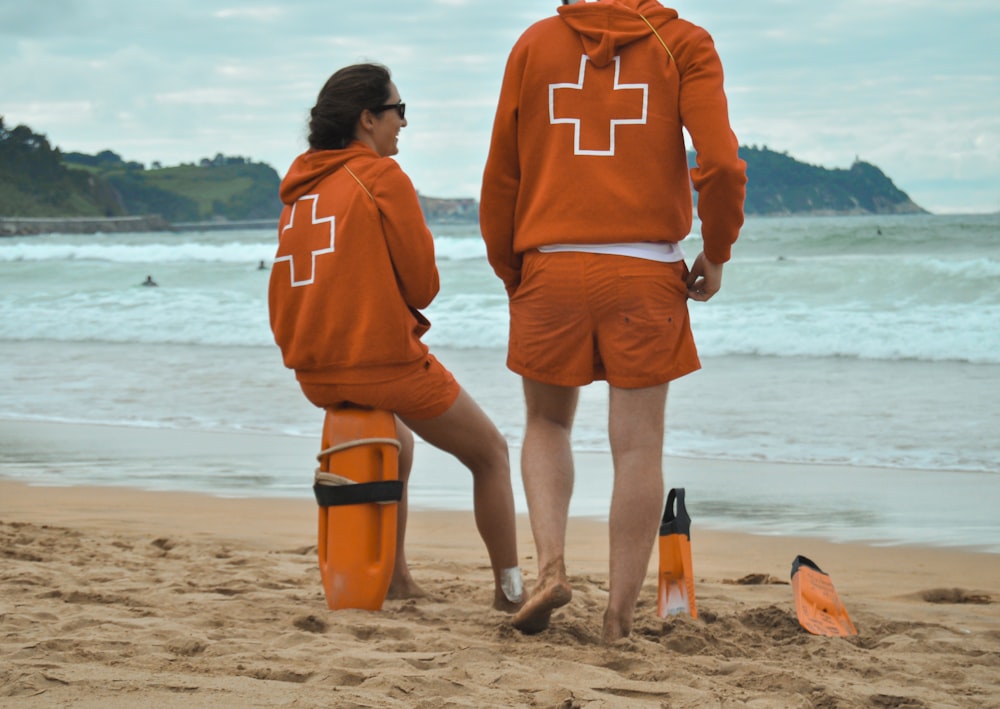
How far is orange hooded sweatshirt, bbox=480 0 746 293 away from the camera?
9.78 feet

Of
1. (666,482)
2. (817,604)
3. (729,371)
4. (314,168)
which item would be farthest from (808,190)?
(314,168)

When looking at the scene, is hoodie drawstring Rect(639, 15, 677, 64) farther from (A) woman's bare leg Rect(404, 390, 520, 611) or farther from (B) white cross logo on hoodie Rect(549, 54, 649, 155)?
(A) woman's bare leg Rect(404, 390, 520, 611)

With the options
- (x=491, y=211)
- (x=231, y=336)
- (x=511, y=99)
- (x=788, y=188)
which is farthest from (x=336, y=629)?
(x=788, y=188)

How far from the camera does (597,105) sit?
3.06 metres

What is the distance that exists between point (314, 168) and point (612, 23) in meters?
0.94

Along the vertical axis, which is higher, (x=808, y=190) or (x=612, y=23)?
(x=808, y=190)

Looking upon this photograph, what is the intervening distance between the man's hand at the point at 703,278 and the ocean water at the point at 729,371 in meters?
2.10

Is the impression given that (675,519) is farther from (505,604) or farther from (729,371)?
(729,371)

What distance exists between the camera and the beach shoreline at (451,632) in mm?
2494

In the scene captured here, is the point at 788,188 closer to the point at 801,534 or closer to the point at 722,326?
the point at 722,326

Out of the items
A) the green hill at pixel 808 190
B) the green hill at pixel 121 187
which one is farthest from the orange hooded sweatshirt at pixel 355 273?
the green hill at pixel 121 187

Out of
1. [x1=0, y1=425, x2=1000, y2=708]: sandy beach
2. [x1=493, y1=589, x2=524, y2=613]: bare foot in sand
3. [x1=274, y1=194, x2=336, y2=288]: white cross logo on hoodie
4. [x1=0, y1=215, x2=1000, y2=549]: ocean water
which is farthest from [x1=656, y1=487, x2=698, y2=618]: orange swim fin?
[x1=0, y1=215, x2=1000, y2=549]: ocean water

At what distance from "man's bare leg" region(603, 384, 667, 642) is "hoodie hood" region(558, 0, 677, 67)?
0.91 metres

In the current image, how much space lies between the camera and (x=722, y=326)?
1269cm
